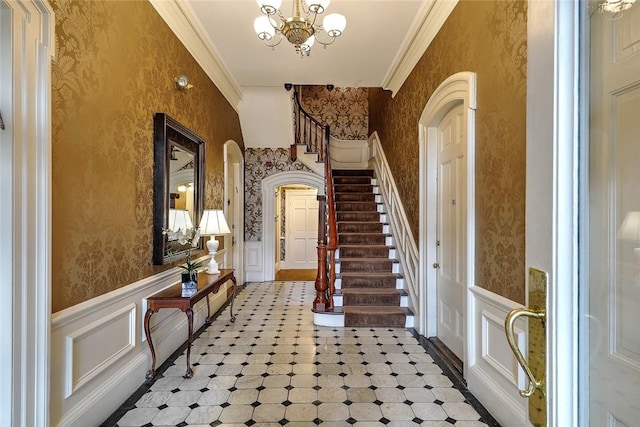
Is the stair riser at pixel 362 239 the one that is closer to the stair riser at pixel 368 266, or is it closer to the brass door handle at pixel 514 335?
the stair riser at pixel 368 266

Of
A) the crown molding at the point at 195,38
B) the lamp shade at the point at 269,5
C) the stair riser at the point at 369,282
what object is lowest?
the stair riser at the point at 369,282

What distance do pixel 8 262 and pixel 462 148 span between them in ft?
9.90

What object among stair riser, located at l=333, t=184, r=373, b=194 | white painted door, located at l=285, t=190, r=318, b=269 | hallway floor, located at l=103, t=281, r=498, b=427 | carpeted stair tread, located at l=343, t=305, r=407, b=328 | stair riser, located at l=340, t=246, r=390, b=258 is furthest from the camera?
white painted door, located at l=285, t=190, r=318, b=269

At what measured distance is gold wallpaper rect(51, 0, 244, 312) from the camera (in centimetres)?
177

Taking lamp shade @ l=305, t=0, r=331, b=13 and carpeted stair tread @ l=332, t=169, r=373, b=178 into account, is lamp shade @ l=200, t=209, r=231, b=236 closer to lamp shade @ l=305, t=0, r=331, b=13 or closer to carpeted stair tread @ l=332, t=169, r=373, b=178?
lamp shade @ l=305, t=0, r=331, b=13

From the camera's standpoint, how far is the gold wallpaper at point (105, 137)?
5.80ft

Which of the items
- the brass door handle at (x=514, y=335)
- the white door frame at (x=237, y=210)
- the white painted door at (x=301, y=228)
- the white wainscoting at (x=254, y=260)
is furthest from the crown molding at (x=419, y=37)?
the white painted door at (x=301, y=228)

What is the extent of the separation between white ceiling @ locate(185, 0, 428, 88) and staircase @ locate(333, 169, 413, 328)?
213 centimetres

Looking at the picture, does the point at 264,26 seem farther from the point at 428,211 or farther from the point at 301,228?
the point at 301,228

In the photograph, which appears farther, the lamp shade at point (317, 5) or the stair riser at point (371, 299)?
the stair riser at point (371, 299)

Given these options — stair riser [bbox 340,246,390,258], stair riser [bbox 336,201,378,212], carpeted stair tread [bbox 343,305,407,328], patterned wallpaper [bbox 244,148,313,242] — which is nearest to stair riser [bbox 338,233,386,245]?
stair riser [bbox 340,246,390,258]

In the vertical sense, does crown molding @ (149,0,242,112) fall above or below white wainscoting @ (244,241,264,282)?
above

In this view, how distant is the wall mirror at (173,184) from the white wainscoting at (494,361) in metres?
2.51

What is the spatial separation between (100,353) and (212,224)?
156cm
